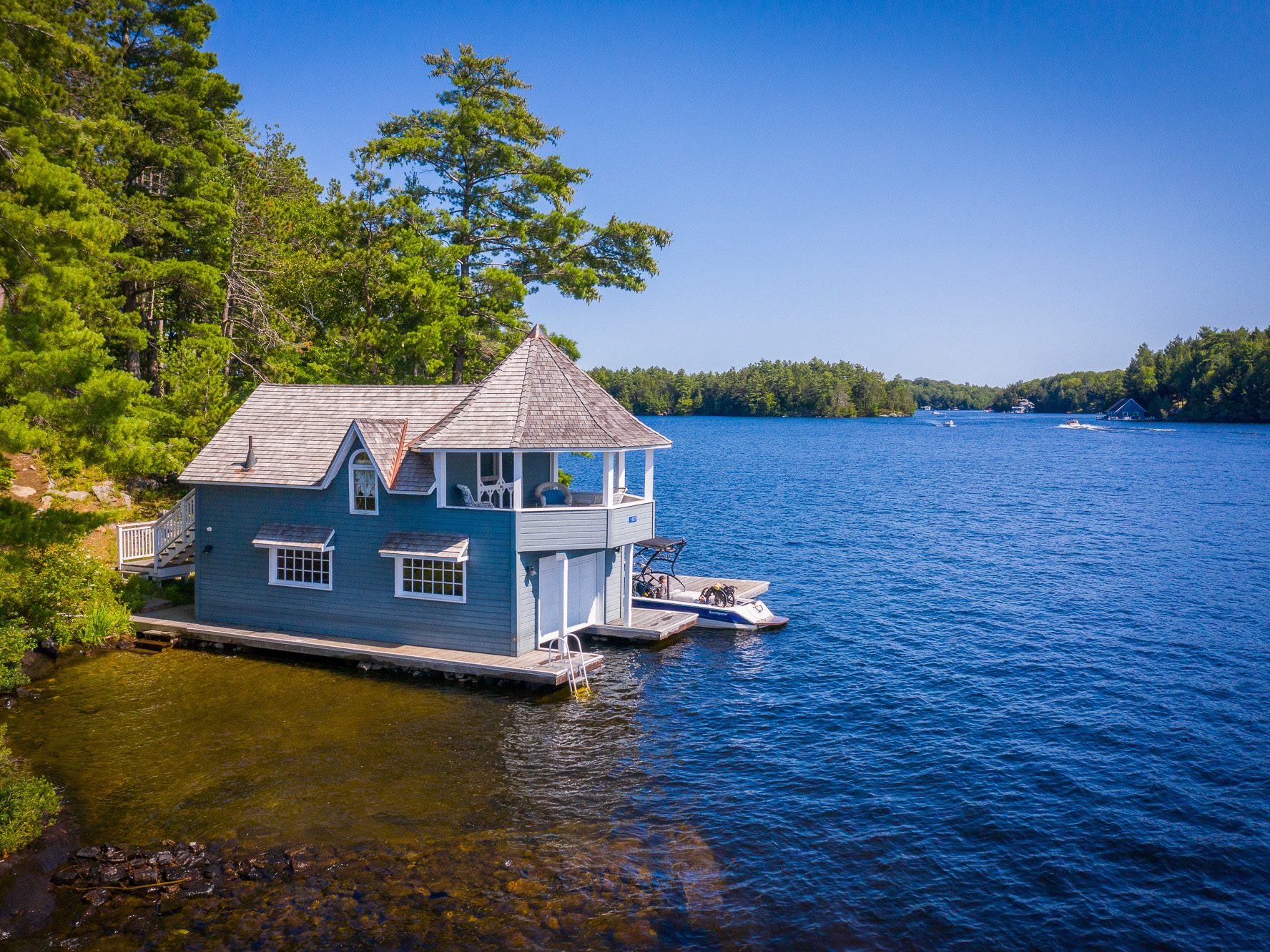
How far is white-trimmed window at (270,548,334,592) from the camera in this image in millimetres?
23812

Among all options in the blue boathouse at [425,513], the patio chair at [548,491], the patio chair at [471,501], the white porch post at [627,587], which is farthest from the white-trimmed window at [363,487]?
the white porch post at [627,587]

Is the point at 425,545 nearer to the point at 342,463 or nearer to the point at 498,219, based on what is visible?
the point at 342,463

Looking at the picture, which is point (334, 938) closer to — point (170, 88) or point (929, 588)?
point (929, 588)

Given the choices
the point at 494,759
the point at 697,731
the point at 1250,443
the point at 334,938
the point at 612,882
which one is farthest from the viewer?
the point at 1250,443

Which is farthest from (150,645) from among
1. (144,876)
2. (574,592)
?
(144,876)

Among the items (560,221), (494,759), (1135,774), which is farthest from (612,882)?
(560,221)

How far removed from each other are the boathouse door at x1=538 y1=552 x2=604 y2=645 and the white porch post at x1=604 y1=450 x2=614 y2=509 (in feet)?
7.19

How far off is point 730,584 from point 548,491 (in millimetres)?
11188

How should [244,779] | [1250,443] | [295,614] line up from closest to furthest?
1. [244,779]
2. [295,614]
3. [1250,443]

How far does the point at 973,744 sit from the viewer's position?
1972 cm

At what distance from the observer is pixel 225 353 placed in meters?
33.3

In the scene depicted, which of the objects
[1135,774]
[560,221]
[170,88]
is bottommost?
[1135,774]

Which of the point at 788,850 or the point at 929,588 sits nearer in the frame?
the point at 788,850

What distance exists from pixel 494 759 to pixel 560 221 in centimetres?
2625
